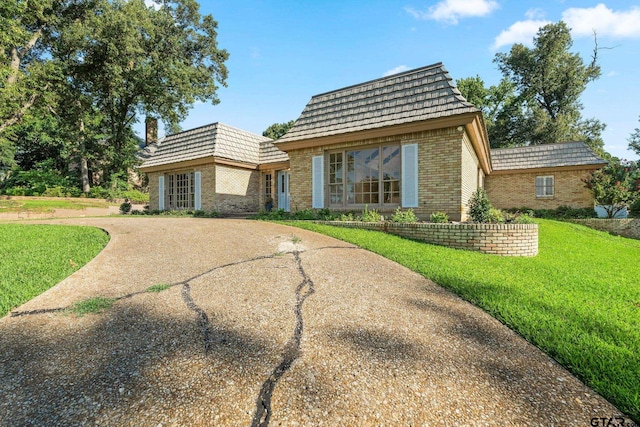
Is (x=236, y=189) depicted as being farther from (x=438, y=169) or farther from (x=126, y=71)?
(x=126, y=71)

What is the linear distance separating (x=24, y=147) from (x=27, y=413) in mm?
32212

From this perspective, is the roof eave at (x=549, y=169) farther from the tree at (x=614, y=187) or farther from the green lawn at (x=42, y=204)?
the green lawn at (x=42, y=204)

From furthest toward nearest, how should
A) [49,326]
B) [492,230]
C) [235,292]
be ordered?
[492,230] < [235,292] < [49,326]

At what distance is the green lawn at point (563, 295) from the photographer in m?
2.47

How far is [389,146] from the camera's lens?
967 cm

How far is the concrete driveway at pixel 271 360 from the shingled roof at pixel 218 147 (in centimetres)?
1160

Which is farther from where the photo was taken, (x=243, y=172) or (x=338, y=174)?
(x=243, y=172)

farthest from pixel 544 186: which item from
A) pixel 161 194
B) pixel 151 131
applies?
pixel 151 131

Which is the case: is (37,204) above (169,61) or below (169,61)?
below

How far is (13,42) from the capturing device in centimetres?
1566

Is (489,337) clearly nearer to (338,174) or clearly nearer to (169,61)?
(338,174)

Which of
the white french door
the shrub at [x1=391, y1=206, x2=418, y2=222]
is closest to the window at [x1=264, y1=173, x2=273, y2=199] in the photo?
the white french door

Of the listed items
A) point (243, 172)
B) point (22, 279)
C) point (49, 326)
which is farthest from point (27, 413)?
point (243, 172)

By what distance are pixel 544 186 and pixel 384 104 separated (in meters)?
13.4
